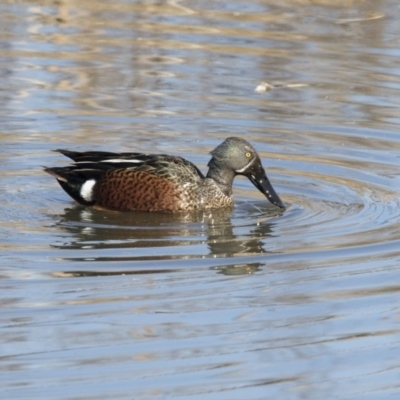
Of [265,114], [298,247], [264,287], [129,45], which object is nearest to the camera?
[264,287]

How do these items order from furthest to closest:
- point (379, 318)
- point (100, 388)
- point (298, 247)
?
point (298, 247) < point (379, 318) < point (100, 388)

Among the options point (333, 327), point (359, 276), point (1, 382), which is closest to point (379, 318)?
point (333, 327)

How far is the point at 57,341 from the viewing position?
21.0 feet

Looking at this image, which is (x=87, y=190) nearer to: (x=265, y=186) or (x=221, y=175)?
(x=221, y=175)

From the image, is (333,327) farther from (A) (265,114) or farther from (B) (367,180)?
(A) (265,114)

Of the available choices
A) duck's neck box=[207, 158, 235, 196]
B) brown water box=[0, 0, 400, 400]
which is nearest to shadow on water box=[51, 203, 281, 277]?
brown water box=[0, 0, 400, 400]

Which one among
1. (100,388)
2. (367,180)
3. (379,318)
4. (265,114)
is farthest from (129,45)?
(100,388)

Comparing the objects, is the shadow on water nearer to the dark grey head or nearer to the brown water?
the brown water

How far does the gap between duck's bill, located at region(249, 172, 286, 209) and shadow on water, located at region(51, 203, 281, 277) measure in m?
0.08

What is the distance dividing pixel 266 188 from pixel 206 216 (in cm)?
51

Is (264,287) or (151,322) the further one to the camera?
(264,287)

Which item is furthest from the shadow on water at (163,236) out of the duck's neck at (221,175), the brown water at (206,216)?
the duck's neck at (221,175)

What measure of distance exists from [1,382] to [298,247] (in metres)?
3.02

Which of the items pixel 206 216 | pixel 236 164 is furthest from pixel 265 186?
pixel 206 216
